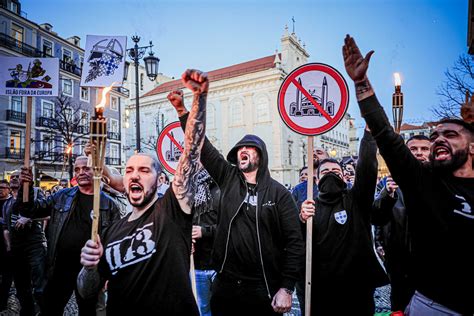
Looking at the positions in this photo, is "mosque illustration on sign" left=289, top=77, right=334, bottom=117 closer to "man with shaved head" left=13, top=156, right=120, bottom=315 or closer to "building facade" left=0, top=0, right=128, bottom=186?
"man with shaved head" left=13, top=156, right=120, bottom=315

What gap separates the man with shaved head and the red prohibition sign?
2442mm

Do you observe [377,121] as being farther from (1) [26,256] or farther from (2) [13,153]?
(2) [13,153]

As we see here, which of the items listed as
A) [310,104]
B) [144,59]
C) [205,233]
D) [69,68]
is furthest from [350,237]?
[69,68]

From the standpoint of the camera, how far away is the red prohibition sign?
3.30 m

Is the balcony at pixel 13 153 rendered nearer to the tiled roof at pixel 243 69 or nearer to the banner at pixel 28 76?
the tiled roof at pixel 243 69

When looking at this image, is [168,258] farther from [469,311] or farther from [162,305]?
→ [469,311]

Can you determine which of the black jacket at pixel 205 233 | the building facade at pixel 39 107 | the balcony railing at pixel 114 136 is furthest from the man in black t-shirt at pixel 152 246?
the balcony railing at pixel 114 136

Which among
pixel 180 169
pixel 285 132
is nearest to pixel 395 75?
pixel 180 169

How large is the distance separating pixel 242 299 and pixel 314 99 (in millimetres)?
2064

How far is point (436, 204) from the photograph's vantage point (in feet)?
6.70

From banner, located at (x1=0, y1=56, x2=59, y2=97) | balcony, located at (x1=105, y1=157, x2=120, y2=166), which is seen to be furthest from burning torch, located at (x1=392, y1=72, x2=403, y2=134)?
balcony, located at (x1=105, y1=157, x2=120, y2=166)

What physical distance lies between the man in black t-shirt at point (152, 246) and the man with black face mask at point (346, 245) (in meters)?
1.29

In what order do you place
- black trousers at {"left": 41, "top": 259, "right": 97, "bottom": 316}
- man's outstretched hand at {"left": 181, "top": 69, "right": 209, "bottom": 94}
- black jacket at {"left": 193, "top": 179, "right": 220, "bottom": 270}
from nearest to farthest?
man's outstretched hand at {"left": 181, "top": 69, "right": 209, "bottom": 94}, black trousers at {"left": 41, "top": 259, "right": 97, "bottom": 316}, black jacket at {"left": 193, "top": 179, "right": 220, "bottom": 270}

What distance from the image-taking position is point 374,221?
136 inches
